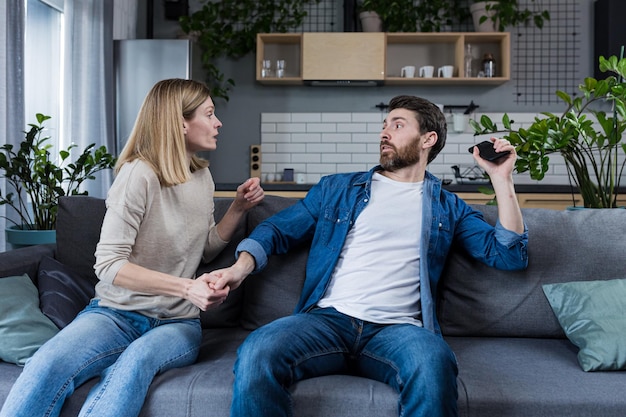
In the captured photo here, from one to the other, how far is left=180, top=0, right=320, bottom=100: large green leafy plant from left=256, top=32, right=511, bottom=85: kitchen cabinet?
0.17m

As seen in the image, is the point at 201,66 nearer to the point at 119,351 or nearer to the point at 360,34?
the point at 360,34

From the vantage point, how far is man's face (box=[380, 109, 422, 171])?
7.50 ft

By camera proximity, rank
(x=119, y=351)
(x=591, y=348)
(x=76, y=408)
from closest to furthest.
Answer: (x=76, y=408) < (x=119, y=351) < (x=591, y=348)

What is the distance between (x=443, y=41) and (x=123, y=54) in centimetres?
254

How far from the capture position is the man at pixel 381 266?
5.45 ft

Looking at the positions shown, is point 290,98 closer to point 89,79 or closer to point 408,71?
point 408,71

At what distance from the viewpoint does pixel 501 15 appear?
5.27 meters

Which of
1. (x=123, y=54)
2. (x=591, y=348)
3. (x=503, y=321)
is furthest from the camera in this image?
(x=123, y=54)

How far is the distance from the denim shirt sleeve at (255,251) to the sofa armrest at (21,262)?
0.75 meters

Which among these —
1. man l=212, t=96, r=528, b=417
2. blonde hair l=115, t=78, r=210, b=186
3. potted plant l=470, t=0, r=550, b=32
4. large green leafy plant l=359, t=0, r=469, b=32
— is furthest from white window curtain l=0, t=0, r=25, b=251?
potted plant l=470, t=0, r=550, b=32

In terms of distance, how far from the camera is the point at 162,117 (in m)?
2.03

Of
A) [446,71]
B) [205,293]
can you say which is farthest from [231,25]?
[205,293]

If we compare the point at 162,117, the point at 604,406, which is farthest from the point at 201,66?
the point at 604,406

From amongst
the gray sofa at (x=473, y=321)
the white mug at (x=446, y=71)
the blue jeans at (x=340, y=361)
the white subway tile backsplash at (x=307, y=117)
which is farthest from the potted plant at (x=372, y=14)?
the blue jeans at (x=340, y=361)
